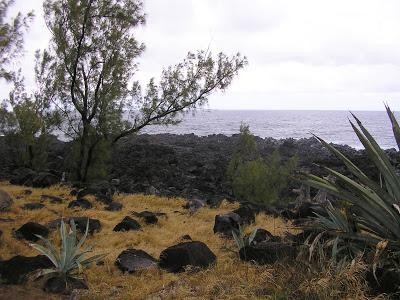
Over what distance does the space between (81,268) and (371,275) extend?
353 cm

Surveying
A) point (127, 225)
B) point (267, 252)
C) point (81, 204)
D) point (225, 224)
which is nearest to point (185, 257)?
point (267, 252)

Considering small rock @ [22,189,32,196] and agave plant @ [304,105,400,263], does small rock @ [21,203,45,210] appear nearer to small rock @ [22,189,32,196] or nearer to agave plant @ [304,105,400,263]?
small rock @ [22,189,32,196]

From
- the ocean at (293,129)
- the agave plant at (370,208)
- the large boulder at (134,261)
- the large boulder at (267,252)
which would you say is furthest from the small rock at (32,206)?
the ocean at (293,129)

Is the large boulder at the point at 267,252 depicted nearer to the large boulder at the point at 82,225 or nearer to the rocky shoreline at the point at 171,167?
the large boulder at the point at 82,225

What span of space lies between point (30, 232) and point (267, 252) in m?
4.41

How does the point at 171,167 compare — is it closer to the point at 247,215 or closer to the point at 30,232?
the point at 247,215

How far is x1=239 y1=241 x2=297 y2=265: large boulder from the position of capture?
627cm

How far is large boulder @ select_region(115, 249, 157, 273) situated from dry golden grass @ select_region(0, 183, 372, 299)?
114 millimetres

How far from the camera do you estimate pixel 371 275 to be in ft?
16.0

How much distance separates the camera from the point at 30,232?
836 cm

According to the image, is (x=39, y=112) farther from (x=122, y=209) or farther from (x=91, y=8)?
(x=122, y=209)

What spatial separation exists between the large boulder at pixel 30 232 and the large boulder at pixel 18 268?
6.98ft

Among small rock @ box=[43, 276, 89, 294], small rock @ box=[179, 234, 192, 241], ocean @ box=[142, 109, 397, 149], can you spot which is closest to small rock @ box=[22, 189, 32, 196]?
small rock @ box=[179, 234, 192, 241]

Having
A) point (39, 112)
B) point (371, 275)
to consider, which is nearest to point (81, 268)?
point (371, 275)
